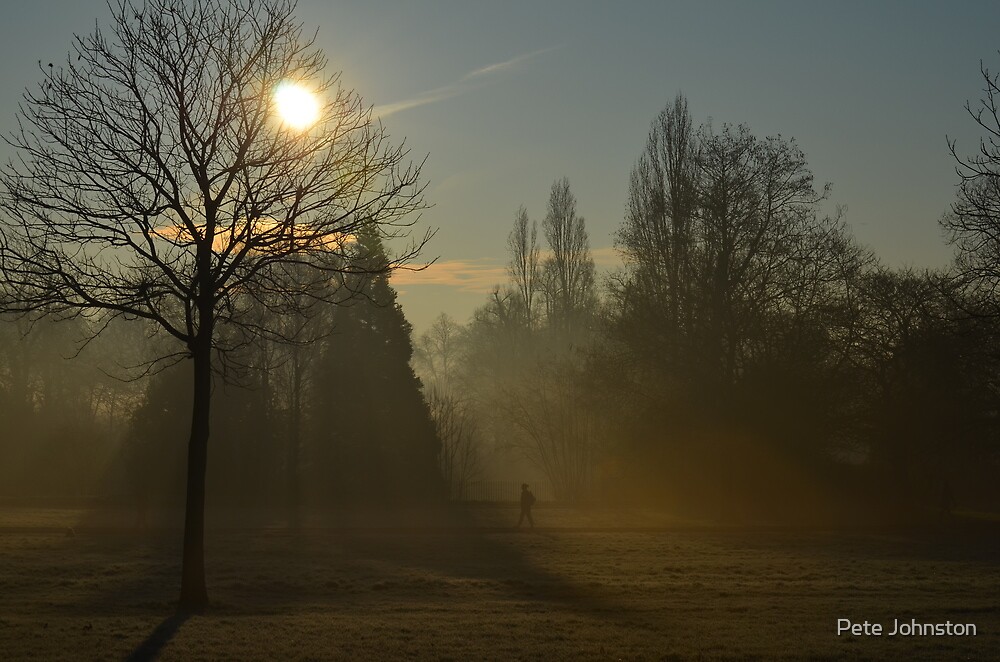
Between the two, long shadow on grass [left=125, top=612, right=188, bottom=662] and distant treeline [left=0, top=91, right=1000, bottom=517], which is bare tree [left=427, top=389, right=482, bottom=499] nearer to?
distant treeline [left=0, top=91, right=1000, bottom=517]

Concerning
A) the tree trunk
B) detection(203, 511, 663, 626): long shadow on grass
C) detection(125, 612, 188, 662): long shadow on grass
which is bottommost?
detection(203, 511, 663, 626): long shadow on grass

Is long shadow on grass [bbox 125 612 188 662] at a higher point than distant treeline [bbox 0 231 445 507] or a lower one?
lower

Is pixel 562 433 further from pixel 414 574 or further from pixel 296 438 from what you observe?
pixel 414 574

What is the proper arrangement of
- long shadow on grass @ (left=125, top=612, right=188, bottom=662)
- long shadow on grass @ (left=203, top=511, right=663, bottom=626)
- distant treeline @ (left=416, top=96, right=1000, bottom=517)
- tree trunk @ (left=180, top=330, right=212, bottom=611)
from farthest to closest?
distant treeline @ (left=416, top=96, right=1000, bottom=517) → long shadow on grass @ (left=203, top=511, right=663, bottom=626) → tree trunk @ (left=180, top=330, right=212, bottom=611) → long shadow on grass @ (left=125, top=612, right=188, bottom=662)

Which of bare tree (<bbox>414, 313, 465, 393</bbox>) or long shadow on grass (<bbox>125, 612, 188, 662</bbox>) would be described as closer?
long shadow on grass (<bbox>125, 612, 188, 662</bbox>)

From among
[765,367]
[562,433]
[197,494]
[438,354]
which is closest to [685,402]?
[765,367]

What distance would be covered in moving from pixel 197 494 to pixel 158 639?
3.11 metres

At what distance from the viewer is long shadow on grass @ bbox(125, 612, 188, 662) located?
10430mm

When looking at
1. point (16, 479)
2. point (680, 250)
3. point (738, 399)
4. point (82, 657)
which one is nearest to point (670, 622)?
point (82, 657)

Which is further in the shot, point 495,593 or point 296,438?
point 296,438

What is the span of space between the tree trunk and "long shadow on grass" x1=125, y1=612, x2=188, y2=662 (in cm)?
72

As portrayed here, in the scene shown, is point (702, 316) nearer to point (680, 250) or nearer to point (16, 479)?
point (680, 250)

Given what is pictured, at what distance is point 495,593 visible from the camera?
1673 centimetres

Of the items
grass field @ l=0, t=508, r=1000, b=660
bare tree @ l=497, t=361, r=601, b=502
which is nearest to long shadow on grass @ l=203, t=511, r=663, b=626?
grass field @ l=0, t=508, r=1000, b=660
